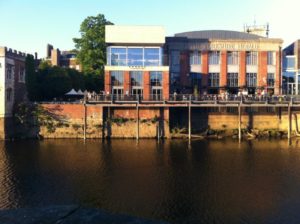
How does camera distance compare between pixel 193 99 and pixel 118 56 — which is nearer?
pixel 193 99

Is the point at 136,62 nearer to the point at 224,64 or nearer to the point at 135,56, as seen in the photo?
the point at 135,56

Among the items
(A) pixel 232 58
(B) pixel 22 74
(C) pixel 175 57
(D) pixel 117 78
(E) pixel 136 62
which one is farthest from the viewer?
(A) pixel 232 58

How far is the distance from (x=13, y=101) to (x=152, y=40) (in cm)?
2486

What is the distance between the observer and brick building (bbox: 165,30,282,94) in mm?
66750

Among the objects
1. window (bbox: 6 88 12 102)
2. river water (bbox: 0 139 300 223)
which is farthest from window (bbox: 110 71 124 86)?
window (bbox: 6 88 12 102)

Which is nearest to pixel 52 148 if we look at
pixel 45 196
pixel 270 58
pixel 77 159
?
pixel 77 159

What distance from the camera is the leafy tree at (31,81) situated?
209ft

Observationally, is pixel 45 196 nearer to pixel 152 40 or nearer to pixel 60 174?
pixel 60 174

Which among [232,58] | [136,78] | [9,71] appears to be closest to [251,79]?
[232,58]

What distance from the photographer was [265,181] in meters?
32.4

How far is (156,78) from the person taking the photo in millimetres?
60375

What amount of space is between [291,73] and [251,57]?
31.6 ft

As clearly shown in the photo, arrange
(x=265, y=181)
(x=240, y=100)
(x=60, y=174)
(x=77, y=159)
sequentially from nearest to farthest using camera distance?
(x=265, y=181) < (x=60, y=174) < (x=77, y=159) < (x=240, y=100)

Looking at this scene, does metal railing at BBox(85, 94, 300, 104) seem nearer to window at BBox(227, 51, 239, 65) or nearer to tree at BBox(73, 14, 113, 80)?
window at BBox(227, 51, 239, 65)
